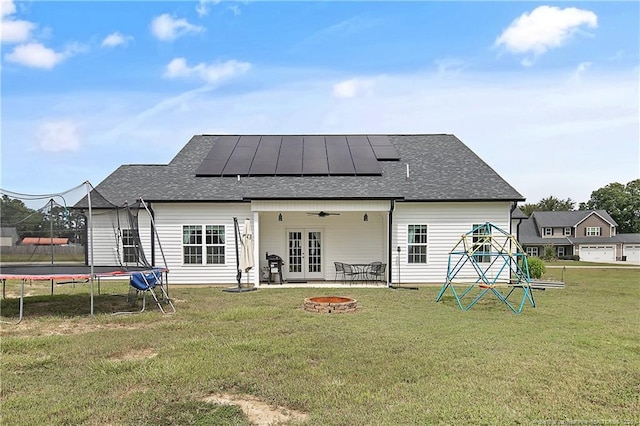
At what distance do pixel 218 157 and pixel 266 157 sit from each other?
1.96 m

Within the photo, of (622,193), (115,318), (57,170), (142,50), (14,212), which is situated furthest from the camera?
(622,193)

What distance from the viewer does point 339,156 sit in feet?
59.6

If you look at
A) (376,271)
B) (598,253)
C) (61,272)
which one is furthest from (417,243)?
(598,253)

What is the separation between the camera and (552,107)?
14.8m

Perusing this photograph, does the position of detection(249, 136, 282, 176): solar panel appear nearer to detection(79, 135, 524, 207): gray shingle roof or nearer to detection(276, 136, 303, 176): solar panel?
detection(276, 136, 303, 176): solar panel

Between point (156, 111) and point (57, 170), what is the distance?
4475mm

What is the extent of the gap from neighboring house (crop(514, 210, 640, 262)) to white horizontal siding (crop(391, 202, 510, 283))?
43.5 m

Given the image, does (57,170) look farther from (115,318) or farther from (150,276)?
(115,318)

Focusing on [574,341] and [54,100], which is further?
[54,100]

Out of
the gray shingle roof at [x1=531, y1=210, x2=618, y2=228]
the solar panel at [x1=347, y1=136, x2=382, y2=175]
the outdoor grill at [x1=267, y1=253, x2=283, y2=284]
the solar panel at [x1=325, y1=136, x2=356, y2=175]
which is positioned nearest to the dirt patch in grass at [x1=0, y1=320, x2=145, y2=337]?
the outdoor grill at [x1=267, y1=253, x2=283, y2=284]

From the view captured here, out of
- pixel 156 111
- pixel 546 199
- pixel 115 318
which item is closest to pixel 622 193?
pixel 546 199

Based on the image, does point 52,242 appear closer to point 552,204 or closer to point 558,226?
point 558,226

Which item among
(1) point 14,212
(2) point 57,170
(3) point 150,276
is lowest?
(3) point 150,276

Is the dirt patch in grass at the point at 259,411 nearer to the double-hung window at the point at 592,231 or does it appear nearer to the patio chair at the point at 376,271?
the patio chair at the point at 376,271
